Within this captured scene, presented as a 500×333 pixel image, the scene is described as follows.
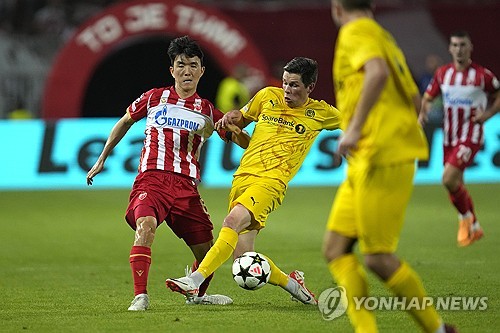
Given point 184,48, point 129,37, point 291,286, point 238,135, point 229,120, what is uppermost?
point 129,37

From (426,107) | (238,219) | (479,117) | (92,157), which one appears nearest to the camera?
(238,219)

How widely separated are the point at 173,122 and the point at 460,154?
188 inches

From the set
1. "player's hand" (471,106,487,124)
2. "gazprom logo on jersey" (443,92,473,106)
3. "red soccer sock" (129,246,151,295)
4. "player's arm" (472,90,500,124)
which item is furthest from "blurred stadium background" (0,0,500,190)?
"red soccer sock" (129,246,151,295)

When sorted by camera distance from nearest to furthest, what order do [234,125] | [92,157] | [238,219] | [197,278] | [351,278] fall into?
[351,278] < [197,278] < [238,219] < [234,125] < [92,157]

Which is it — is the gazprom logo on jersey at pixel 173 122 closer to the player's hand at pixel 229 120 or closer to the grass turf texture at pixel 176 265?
the player's hand at pixel 229 120

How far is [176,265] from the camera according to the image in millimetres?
10594

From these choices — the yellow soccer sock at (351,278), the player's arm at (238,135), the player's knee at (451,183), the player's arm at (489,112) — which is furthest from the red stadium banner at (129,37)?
the yellow soccer sock at (351,278)

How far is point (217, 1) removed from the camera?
23.7m

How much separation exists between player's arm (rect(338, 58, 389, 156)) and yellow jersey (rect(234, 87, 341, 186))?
103 inches

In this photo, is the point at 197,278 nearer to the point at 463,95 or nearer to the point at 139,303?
the point at 139,303

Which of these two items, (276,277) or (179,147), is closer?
(276,277)

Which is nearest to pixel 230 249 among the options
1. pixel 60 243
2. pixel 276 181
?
pixel 276 181

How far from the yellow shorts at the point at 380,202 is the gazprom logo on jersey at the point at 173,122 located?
8.61ft

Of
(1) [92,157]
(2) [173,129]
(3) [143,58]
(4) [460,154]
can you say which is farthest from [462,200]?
(3) [143,58]
